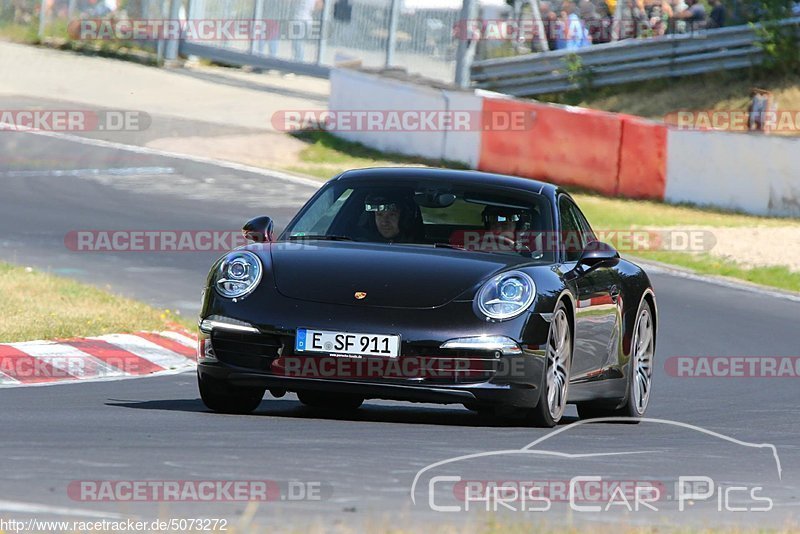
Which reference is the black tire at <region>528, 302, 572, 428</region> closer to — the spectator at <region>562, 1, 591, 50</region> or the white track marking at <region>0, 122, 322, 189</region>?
the white track marking at <region>0, 122, 322, 189</region>

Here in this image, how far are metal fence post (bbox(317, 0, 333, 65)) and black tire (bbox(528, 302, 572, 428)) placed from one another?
23530 millimetres

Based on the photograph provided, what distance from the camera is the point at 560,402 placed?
797 cm

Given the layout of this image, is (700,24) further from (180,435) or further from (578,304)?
(180,435)

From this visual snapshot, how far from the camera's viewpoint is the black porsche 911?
289 inches

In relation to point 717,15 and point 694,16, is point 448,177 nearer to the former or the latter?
point 694,16

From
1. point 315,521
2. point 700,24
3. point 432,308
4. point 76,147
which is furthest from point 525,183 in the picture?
point 700,24

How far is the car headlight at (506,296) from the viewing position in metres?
7.48

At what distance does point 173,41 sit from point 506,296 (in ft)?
88.3

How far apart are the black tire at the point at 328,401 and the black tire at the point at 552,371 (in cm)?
109

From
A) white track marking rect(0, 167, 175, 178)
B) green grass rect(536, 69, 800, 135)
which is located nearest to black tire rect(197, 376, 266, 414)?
white track marking rect(0, 167, 175, 178)

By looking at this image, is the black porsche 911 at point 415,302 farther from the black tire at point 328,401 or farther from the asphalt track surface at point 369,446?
the asphalt track surface at point 369,446

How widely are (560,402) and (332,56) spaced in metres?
24.2
